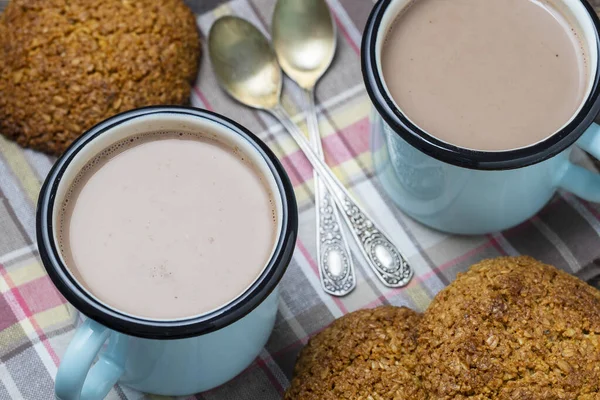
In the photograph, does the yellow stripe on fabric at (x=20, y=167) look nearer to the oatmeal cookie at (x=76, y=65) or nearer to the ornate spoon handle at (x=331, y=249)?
the oatmeal cookie at (x=76, y=65)

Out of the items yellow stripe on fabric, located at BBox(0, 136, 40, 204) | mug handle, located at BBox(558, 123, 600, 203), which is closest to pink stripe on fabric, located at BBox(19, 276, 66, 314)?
yellow stripe on fabric, located at BBox(0, 136, 40, 204)

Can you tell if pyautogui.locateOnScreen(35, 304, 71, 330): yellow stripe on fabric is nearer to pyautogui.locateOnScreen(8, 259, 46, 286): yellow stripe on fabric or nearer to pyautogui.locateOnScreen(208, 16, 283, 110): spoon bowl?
pyautogui.locateOnScreen(8, 259, 46, 286): yellow stripe on fabric

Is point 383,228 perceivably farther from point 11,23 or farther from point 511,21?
point 11,23

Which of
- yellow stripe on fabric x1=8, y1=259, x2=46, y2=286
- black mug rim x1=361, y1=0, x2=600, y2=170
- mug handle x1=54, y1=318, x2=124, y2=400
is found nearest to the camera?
mug handle x1=54, y1=318, x2=124, y2=400

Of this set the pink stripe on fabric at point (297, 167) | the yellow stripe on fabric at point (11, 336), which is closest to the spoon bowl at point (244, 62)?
the pink stripe on fabric at point (297, 167)

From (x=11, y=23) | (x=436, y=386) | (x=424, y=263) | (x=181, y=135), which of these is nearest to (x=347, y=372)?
(x=436, y=386)

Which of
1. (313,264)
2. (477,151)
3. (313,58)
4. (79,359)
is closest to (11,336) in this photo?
(79,359)
